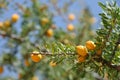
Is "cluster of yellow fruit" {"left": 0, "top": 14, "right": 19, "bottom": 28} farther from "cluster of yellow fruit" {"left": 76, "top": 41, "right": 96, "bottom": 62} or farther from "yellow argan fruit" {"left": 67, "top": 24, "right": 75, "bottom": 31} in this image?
"cluster of yellow fruit" {"left": 76, "top": 41, "right": 96, "bottom": 62}

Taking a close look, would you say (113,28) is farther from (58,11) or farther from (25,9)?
(58,11)

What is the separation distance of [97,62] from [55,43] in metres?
0.25

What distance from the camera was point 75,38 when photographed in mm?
6590

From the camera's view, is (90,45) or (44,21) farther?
(44,21)

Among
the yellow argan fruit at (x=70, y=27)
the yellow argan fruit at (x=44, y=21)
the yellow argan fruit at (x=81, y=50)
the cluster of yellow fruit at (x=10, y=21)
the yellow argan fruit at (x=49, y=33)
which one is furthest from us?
the yellow argan fruit at (x=70, y=27)

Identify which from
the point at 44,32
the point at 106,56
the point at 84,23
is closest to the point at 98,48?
the point at 106,56

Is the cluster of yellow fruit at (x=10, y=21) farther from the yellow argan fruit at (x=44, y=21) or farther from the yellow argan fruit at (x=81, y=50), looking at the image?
the yellow argan fruit at (x=81, y=50)

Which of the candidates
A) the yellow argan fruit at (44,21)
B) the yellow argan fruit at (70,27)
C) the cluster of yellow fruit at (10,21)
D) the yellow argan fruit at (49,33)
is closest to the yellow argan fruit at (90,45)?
the cluster of yellow fruit at (10,21)

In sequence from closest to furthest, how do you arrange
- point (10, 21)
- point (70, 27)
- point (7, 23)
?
point (7, 23)
point (10, 21)
point (70, 27)

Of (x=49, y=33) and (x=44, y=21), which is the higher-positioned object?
(x=44, y=21)

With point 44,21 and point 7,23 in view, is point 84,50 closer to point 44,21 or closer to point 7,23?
point 7,23

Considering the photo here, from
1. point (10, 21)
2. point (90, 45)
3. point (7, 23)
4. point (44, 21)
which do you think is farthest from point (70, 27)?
point (90, 45)

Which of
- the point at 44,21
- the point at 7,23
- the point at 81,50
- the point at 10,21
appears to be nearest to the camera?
the point at 81,50

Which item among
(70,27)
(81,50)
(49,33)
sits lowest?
(81,50)
